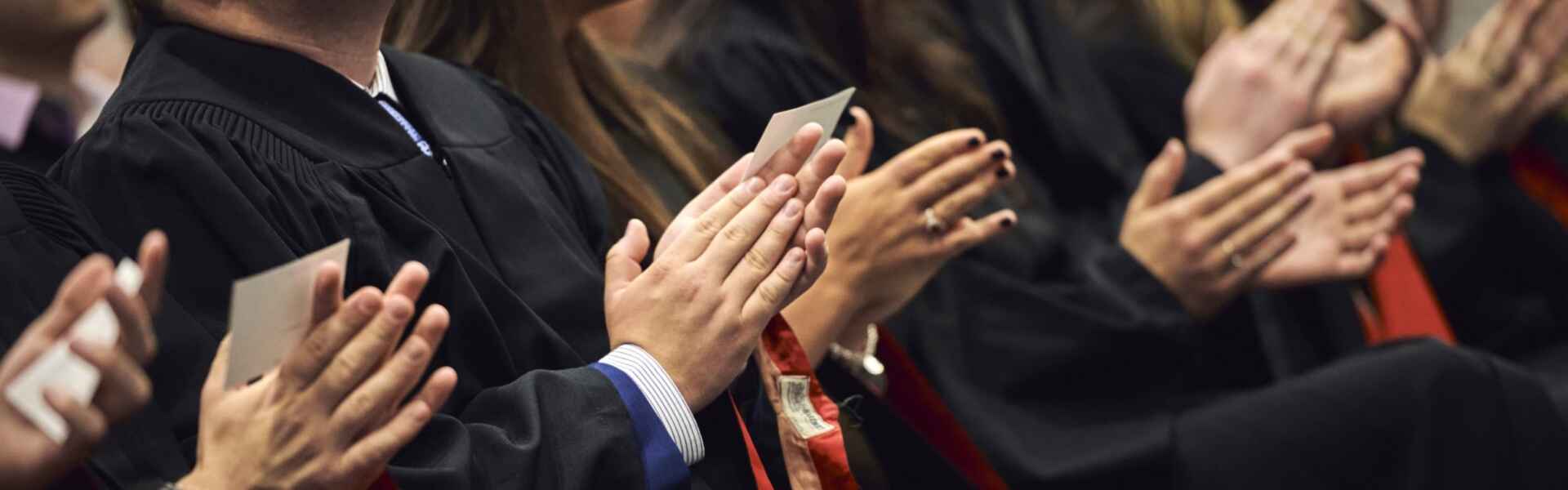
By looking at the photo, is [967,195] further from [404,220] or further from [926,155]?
[404,220]

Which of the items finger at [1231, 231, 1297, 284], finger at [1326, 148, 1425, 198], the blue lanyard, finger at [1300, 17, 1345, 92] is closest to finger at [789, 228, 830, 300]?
the blue lanyard

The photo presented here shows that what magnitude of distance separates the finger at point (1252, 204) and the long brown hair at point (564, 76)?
724 mm

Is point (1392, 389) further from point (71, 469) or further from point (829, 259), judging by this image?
point (71, 469)

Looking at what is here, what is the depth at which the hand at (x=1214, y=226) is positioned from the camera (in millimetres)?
2305

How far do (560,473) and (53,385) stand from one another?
44cm

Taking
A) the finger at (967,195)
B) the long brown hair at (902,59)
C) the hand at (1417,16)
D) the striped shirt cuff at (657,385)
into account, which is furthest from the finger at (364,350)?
the hand at (1417,16)

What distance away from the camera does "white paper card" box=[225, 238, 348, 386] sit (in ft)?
3.31

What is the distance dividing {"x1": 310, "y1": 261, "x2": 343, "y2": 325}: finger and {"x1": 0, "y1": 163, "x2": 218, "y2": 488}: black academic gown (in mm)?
162

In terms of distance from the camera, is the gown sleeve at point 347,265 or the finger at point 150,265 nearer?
the finger at point 150,265

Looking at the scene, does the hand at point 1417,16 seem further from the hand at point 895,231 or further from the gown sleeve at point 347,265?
the gown sleeve at point 347,265

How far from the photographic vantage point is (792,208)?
54.0 inches

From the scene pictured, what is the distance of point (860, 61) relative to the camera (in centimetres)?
246

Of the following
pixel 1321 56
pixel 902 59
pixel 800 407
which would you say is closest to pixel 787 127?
pixel 800 407

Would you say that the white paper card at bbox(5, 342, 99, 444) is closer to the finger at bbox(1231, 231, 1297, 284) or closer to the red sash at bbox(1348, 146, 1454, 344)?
the finger at bbox(1231, 231, 1297, 284)
